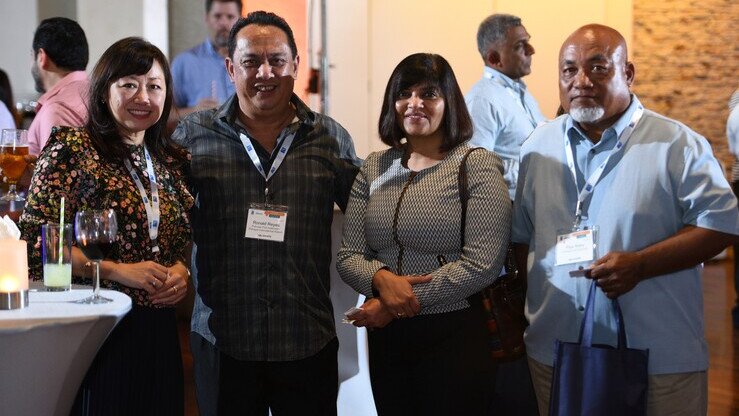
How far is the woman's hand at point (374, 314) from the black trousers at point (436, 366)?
0.07 meters

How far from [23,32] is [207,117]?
5.74 meters

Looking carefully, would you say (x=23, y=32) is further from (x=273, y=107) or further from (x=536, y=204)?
(x=536, y=204)

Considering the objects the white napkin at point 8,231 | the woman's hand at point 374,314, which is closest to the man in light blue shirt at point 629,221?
the woman's hand at point 374,314

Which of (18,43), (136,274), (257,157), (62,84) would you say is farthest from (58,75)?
(18,43)

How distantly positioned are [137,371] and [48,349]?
419mm

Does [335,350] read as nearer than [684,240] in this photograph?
No

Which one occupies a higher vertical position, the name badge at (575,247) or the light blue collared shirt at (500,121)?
the light blue collared shirt at (500,121)

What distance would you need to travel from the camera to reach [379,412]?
2641mm

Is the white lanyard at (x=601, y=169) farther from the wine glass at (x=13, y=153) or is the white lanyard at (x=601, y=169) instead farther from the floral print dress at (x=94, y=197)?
the wine glass at (x=13, y=153)

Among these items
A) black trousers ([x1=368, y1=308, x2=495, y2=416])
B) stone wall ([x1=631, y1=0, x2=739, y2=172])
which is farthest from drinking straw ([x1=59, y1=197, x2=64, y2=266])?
stone wall ([x1=631, y1=0, x2=739, y2=172])

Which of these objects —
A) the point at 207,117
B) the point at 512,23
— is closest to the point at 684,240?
the point at 207,117

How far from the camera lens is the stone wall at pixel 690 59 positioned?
9.45m

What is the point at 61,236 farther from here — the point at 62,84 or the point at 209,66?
the point at 209,66

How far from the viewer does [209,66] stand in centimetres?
599
